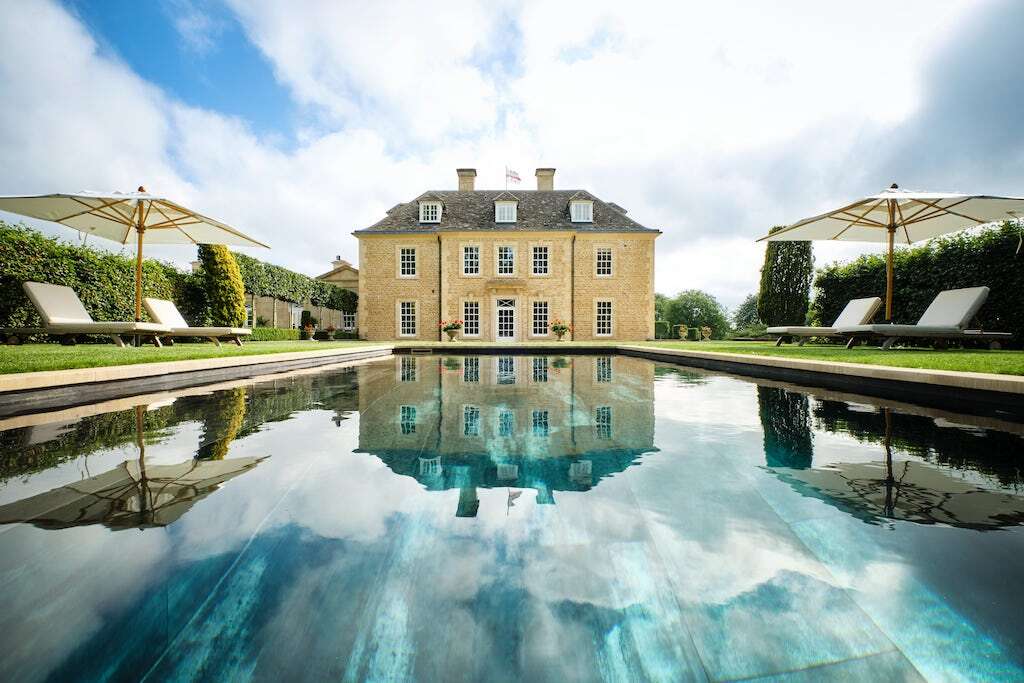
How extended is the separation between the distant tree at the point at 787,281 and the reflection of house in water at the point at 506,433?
16.8 metres

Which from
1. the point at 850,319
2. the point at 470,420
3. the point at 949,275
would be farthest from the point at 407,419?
the point at 949,275

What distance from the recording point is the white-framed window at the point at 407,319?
63.8 feet

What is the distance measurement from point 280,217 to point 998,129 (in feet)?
90.2

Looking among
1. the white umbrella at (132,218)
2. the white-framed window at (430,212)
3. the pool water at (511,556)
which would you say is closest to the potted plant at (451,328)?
the white-framed window at (430,212)

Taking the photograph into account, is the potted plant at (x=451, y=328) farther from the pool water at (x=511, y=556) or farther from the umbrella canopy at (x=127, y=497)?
the umbrella canopy at (x=127, y=497)

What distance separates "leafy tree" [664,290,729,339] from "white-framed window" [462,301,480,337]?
21.0 meters

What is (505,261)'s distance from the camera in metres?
19.2

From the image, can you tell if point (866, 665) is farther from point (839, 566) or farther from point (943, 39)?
point (943, 39)

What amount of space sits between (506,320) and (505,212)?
16.8ft

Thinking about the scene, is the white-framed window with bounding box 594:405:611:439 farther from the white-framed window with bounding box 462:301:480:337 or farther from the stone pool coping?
the white-framed window with bounding box 462:301:480:337

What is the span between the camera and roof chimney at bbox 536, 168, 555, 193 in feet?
71.9

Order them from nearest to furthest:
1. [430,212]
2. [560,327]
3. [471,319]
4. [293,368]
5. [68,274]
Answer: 1. [293,368]
2. [68,274]
3. [560,327]
4. [471,319]
5. [430,212]

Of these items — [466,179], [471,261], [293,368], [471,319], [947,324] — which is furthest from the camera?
[466,179]

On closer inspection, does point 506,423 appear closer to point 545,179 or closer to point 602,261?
point 602,261
